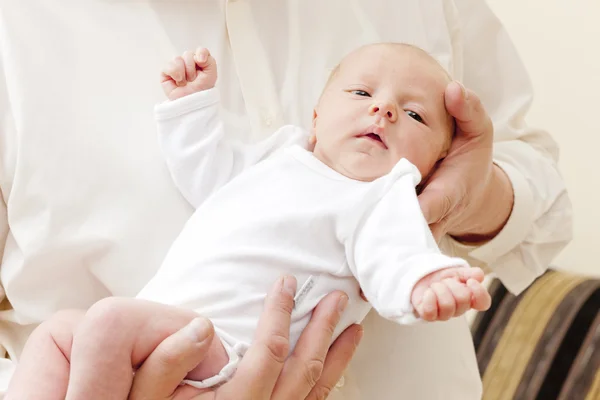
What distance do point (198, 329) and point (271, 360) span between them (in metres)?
0.10

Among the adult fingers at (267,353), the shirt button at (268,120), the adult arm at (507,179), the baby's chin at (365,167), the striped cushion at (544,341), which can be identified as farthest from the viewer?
the striped cushion at (544,341)

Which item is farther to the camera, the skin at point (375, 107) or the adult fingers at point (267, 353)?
the skin at point (375, 107)

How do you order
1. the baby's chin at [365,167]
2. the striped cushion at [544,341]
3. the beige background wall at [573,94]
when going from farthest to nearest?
the beige background wall at [573,94] → the striped cushion at [544,341] → the baby's chin at [365,167]

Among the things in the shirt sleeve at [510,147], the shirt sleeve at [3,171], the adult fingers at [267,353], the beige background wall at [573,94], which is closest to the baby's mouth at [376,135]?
the adult fingers at [267,353]

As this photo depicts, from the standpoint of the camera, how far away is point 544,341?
5.65ft

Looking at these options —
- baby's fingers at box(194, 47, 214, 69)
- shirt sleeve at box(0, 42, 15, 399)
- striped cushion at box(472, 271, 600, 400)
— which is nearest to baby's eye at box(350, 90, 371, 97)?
baby's fingers at box(194, 47, 214, 69)

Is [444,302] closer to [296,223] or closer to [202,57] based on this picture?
[296,223]

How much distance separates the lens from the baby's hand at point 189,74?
98 centimetres

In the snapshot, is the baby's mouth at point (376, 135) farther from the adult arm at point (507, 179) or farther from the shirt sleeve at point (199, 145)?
the adult arm at point (507, 179)

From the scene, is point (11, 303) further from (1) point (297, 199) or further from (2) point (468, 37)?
(2) point (468, 37)

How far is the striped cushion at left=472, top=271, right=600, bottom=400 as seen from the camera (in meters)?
1.64

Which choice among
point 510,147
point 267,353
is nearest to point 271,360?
point 267,353

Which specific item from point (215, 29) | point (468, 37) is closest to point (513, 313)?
point (468, 37)

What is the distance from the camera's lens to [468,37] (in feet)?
4.23
